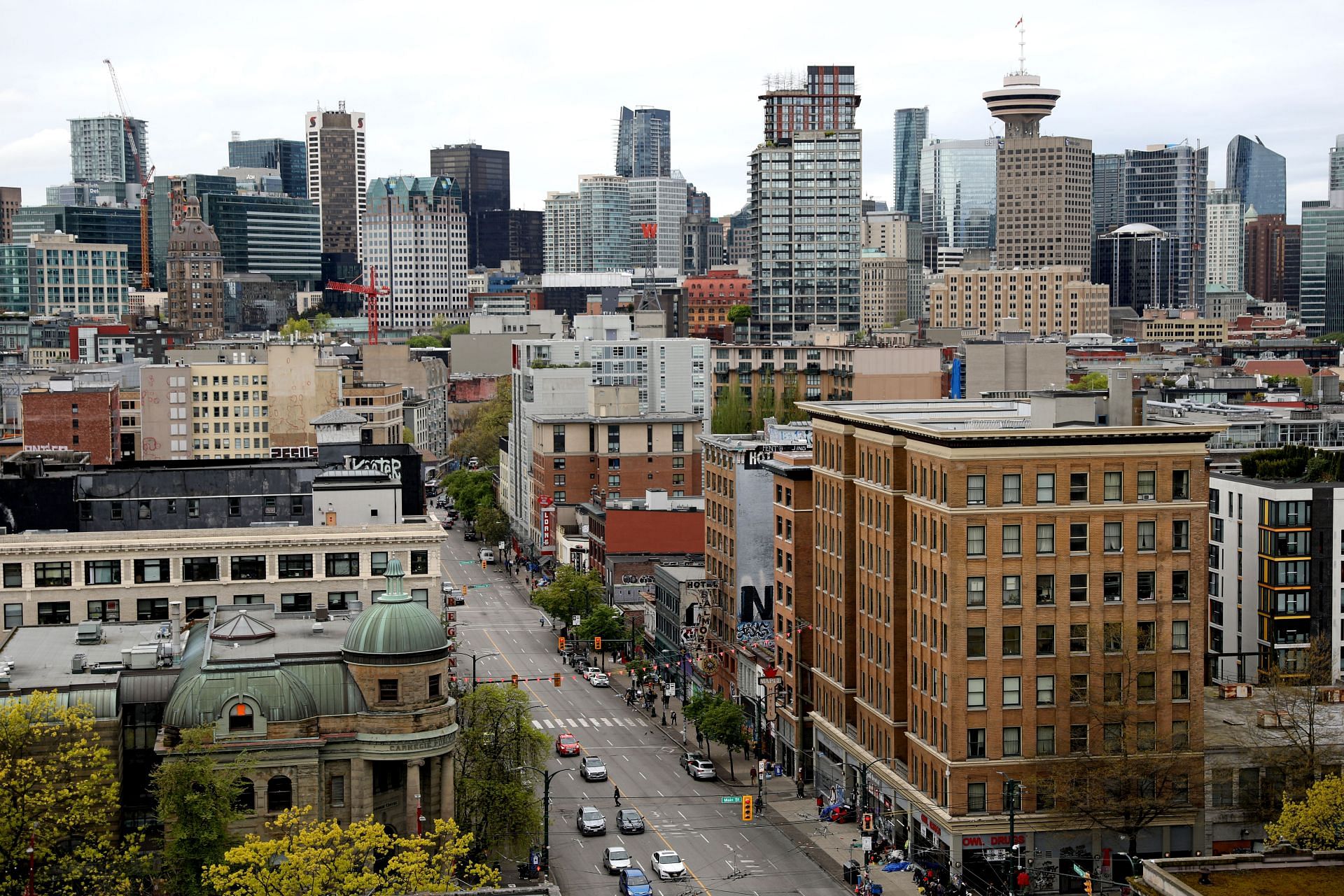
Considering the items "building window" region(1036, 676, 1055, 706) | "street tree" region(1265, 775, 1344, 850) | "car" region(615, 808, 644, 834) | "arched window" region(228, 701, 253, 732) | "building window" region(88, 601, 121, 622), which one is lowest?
"car" region(615, 808, 644, 834)

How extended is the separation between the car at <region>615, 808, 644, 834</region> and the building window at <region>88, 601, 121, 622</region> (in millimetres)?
33457

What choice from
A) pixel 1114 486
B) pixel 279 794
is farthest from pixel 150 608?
pixel 1114 486

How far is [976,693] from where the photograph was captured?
10550cm

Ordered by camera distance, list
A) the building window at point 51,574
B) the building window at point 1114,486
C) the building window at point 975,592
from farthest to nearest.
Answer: the building window at point 51,574 < the building window at point 1114,486 < the building window at point 975,592

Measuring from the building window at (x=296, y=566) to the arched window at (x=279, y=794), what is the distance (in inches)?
1100

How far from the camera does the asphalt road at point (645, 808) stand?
109375mm

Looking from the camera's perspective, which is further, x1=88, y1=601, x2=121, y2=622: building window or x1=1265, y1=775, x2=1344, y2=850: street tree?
x1=88, y1=601, x2=121, y2=622: building window

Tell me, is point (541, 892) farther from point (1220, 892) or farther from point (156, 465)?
point (156, 465)

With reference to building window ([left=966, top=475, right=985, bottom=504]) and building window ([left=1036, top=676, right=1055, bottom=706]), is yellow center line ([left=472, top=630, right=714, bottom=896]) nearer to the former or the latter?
building window ([left=1036, top=676, right=1055, bottom=706])

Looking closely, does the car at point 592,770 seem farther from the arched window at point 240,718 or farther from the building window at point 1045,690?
the arched window at point 240,718

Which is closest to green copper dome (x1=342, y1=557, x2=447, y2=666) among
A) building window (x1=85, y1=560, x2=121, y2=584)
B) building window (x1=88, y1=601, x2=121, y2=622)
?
building window (x1=88, y1=601, x2=121, y2=622)

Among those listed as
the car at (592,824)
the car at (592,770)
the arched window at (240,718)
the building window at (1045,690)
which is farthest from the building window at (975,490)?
the car at (592,770)

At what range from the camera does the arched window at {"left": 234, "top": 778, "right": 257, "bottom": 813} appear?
9175 centimetres

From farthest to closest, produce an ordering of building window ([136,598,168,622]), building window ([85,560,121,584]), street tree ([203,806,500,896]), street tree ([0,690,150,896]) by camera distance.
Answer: building window ([136,598,168,622]) < building window ([85,560,121,584]) < street tree ([0,690,150,896]) < street tree ([203,806,500,896])
